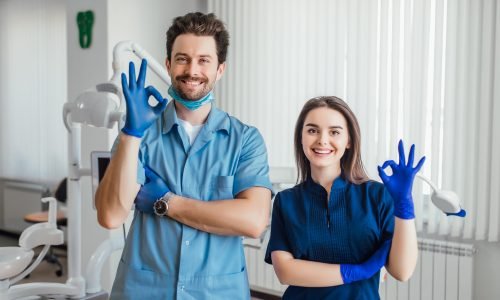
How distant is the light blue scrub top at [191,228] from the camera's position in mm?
1230

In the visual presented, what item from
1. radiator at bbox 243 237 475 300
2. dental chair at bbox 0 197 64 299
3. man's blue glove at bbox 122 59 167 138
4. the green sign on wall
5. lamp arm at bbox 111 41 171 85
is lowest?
radiator at bbox 243 237 475 300

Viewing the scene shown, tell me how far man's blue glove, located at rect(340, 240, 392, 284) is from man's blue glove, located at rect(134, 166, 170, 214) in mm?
471

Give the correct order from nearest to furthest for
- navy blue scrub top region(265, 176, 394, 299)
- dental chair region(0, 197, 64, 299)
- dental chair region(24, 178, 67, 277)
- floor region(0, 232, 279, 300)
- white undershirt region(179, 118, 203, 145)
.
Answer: navy blue scrub top region(265, 176, 394, 299) < white undershirt region(179, 118, 203, 145) < dental chair region(0, 197, 64, 299) < floor region(0, 232, 279, 300) < dental chair region(24, 178, 67, 277)

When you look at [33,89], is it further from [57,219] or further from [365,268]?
[365,268]

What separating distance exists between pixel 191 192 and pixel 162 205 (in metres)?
0.10

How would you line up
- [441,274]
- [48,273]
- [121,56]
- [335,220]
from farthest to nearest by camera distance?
[48,273]
[441,274]
[121,56]
[335,220]

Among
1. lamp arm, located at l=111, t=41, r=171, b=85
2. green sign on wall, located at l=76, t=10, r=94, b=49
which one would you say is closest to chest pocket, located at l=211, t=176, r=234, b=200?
lamp arm, located at l=111, t=41, r=171, b=85

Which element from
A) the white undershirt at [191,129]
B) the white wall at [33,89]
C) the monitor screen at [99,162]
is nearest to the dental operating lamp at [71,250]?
the monitor screen at [99,162]

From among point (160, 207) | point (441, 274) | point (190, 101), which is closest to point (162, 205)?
point (160, 207)

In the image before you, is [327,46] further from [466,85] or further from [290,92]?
[466,85]

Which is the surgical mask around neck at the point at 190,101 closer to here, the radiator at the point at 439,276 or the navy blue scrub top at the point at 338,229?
the navy blue scrub top at the point at 338,229

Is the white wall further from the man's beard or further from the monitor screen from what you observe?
the man's beard

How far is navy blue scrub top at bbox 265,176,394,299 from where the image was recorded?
119 cm

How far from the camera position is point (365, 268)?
1.16 metres
